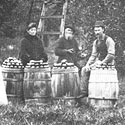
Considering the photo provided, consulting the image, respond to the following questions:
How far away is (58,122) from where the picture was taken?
5.07 meters

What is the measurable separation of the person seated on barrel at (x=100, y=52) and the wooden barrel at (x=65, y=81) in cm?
37

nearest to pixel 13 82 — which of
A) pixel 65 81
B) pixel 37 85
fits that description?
pixel 37 85

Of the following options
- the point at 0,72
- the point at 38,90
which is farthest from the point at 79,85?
the point at 0,72

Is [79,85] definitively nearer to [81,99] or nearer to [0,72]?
[81,99]

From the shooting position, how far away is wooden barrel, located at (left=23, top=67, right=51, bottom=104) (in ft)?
22.0

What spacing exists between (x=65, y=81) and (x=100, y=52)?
1.09 metres

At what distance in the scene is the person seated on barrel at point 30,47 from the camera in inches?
291

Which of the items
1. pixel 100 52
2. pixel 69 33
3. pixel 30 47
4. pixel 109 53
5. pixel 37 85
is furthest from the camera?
pixel 69 33

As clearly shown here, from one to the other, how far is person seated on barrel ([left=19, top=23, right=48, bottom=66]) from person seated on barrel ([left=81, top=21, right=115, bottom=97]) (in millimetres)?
1075

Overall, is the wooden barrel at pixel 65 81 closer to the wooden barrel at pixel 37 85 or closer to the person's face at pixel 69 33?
the wooden barrel at pixel 37 85

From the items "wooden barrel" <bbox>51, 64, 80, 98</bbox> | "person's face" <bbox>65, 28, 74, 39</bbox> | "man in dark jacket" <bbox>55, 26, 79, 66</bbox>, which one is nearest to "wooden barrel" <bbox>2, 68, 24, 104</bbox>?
"wooden barrel" <bbox>51, 64, 80, 98</bbox>

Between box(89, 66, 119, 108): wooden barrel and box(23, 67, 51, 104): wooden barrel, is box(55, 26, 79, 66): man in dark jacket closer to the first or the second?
box(23, 67, 51, 104): wooden barrel

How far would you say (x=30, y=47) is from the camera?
295 inches

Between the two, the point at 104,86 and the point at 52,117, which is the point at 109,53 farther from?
the point at 52,117
